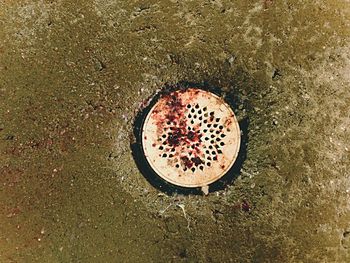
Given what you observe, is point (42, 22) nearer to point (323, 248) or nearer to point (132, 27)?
point (132, 27)

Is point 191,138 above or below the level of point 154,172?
above

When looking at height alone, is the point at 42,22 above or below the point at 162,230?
above

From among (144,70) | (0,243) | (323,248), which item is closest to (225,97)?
(144,70)
